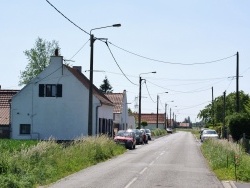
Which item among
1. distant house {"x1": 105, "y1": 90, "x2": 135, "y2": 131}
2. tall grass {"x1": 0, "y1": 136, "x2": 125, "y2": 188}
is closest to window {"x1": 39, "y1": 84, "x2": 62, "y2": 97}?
distant house {"x1": 105, "y1": 90, "x2": 135, "y2": 131}

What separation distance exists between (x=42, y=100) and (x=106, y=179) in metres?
31.0

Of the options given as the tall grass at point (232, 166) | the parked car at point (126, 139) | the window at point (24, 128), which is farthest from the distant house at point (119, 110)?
the tall grass at point (232, 166)

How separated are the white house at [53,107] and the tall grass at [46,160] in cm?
1737

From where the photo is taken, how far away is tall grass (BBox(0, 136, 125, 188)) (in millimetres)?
14867

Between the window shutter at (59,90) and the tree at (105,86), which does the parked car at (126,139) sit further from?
the tree at (105,86)

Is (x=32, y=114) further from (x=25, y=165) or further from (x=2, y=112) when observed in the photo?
(x=25, y=165)

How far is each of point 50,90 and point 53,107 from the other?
5.62 ft

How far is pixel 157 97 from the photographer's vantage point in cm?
9906

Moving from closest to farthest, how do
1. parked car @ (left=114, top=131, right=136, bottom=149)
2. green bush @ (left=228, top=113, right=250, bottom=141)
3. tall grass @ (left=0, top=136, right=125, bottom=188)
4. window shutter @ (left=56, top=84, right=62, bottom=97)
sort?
tall grass @ (left=0, top=136, right=125, bottom=188), parked car @ (left=114, top=131, right=136, bottom=149), green bush @ (left=228, top=113, right=250, bottom=141), window shutter @ (left=56, top=84, right=62, bottom=97)

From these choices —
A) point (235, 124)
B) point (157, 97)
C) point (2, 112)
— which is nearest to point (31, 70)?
point (157, 97)

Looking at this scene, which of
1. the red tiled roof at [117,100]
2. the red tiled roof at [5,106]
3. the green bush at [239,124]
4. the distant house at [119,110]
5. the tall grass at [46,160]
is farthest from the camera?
the red tiled roof at [117,100]

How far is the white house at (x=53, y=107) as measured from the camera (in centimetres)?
4738

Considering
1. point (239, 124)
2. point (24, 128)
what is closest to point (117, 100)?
point (24, 128)

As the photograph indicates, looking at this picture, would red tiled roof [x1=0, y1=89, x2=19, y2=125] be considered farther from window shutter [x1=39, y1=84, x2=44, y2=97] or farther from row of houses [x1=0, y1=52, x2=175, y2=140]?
window shutter [x1=39, y1=84, x2=44, y2=97]
